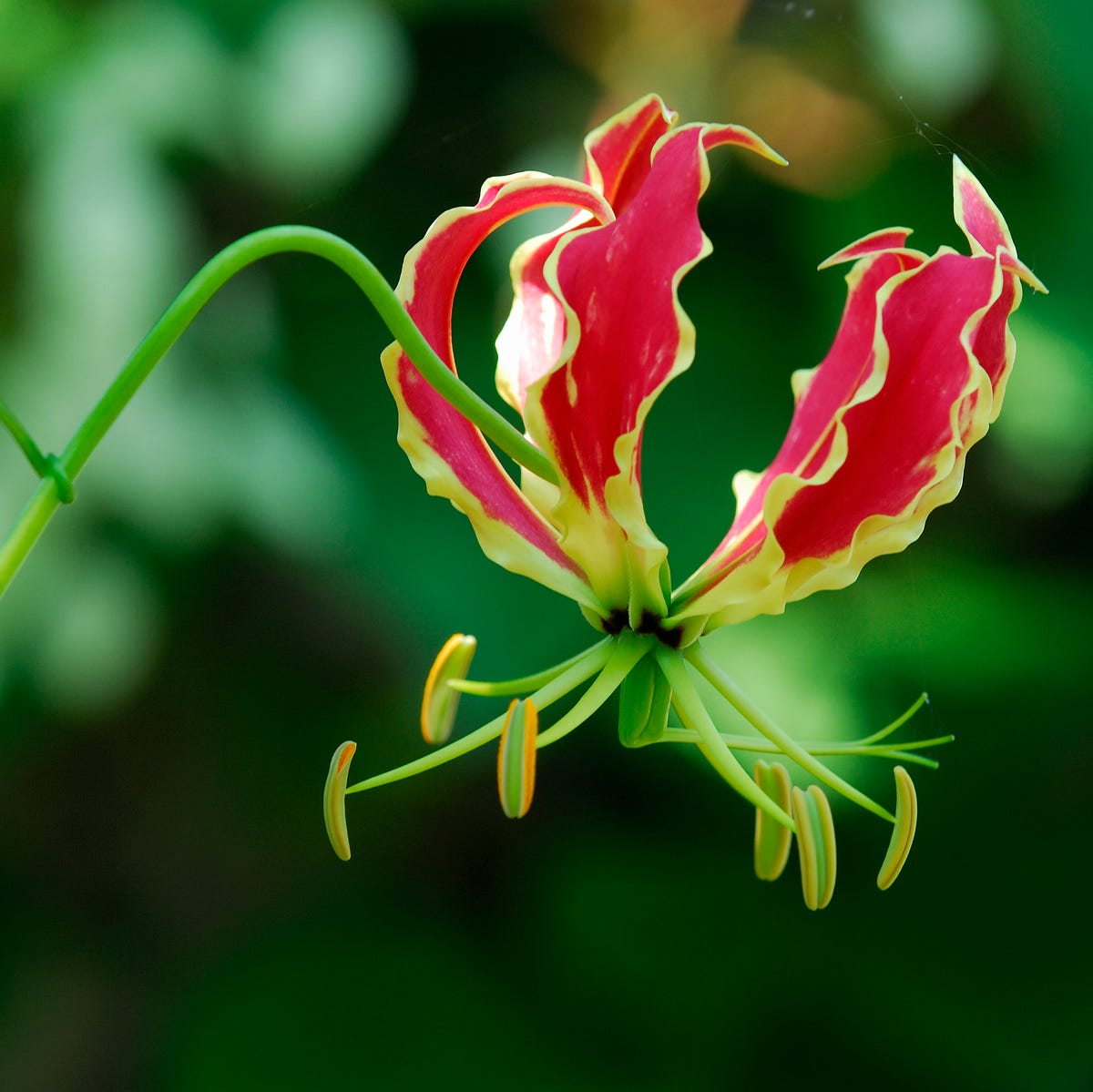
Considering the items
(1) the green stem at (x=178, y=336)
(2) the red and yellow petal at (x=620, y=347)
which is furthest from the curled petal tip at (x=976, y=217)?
(1) the green stem at (x=178, y=336)

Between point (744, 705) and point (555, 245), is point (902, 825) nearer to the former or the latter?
point (744, 705)

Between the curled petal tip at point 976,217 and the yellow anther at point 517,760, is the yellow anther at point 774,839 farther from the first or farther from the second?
the curled petal tip at point 976,217

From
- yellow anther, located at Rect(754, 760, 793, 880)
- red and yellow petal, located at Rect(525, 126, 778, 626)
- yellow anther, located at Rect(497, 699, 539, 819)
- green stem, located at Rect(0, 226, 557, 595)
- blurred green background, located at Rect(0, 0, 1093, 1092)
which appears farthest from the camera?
blurred green background, located at Rect(0, 0, 1093, 1092)

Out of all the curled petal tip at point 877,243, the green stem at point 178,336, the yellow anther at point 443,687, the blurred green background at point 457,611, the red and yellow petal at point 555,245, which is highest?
the green stem at point 178,336

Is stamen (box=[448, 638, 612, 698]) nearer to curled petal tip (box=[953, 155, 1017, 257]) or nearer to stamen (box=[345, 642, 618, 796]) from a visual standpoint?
stamen (box=[345, 642, 618, 796])

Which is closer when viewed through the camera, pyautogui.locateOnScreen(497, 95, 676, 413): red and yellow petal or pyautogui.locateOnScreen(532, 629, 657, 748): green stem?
pyautogui.locateOnScreen(497, 95, 676, 413): red and yellow petal

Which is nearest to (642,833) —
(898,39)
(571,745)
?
(571,745)

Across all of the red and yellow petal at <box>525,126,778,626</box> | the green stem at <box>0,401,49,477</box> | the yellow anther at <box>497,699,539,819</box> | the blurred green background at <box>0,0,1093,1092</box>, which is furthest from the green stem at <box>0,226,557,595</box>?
the blurred green background at <box>0,0,1093,1092</box>
